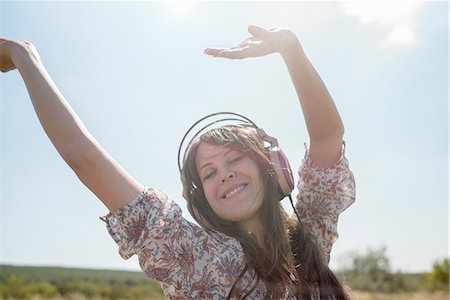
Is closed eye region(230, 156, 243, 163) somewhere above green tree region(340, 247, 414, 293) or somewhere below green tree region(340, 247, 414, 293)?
above

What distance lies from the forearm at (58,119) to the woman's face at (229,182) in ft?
1.97

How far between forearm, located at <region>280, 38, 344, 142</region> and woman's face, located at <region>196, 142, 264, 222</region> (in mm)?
331

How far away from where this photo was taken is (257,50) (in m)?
2.23

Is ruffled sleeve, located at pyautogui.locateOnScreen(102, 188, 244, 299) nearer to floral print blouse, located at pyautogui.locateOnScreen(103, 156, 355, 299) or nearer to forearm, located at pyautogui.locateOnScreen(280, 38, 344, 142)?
floral print blouse, located at pyautogui.locateOnScreen(103, 156, 355, 299)

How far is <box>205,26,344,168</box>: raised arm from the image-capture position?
225cm

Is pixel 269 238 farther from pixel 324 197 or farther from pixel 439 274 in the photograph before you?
pixel 439 274

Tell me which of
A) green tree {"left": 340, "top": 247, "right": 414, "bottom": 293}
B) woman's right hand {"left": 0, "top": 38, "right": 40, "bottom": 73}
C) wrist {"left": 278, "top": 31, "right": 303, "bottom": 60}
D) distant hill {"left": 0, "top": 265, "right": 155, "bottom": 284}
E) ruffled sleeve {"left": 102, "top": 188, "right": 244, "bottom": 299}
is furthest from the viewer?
distant hill {"left": 0, "top": 265, "right": 155, "bottom": 284}

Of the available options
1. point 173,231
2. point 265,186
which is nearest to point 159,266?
point 173,231

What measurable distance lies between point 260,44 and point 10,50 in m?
0.97

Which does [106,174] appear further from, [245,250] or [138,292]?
[138,292]

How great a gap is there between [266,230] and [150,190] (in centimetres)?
57

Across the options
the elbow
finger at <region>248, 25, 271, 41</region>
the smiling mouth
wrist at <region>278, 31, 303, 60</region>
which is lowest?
the smiling mouth

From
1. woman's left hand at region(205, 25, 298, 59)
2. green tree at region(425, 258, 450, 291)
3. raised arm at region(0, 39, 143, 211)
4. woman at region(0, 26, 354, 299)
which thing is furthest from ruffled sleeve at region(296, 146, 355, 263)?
green tree at region(425, 258, 450, 291)

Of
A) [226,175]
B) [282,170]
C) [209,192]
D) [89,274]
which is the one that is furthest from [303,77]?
[89,274]
